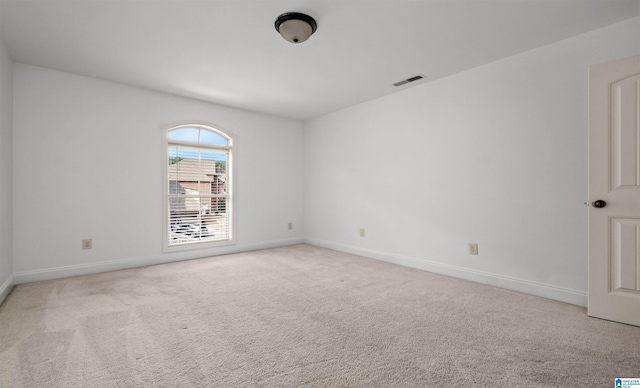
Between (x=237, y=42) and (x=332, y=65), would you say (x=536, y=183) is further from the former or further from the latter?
(x=237, y=42)

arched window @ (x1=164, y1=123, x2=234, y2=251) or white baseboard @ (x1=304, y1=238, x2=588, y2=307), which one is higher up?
arched window @ (x1=164, y1=123, x2=234, y2=251)

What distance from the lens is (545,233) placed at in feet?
9.07

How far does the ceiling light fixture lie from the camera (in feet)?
7.50

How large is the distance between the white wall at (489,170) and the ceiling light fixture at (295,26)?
2.00m

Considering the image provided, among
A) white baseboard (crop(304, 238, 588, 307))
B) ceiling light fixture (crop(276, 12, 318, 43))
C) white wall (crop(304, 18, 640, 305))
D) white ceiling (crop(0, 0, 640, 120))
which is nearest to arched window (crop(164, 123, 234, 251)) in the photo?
white ceiling (crop(0, 0, 640, 120))

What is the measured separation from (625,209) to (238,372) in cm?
304

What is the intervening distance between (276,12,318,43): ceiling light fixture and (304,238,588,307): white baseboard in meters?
3.01

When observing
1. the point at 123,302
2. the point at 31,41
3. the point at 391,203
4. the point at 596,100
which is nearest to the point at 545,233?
the point at 596,100

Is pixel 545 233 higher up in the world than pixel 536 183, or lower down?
lower down

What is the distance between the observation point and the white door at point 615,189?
218cm

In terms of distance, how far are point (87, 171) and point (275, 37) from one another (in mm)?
2925

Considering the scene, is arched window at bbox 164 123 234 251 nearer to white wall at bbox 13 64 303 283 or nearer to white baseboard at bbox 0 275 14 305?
white wall at bbox 13 64 303 283

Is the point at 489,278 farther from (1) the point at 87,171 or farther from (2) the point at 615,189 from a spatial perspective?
(1) the point at 87,171

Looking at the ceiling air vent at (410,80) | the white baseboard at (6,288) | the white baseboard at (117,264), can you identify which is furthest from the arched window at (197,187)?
the ceiling air vent at (410,80)
